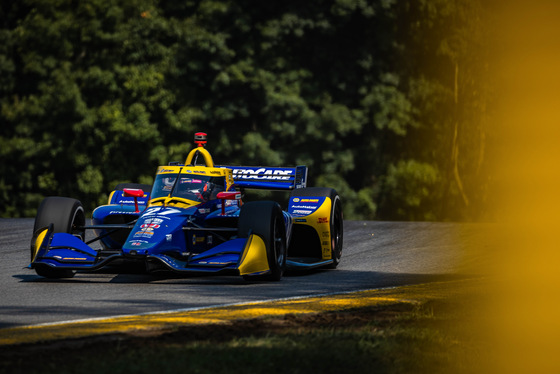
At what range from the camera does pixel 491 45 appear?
42000 mm

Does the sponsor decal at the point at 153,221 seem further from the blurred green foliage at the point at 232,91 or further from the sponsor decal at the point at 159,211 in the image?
the blurred green foliage at the point at 232,91

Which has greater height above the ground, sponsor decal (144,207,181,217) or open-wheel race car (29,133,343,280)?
sponsor decal (144,207,181,217)

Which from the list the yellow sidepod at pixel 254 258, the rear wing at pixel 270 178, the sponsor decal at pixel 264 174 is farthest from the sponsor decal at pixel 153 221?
the sponsor decal at pixel 264 174

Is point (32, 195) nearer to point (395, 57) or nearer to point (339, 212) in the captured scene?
point (395, 57)

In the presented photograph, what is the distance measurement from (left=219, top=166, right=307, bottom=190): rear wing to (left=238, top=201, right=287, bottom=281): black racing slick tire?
3193 mm

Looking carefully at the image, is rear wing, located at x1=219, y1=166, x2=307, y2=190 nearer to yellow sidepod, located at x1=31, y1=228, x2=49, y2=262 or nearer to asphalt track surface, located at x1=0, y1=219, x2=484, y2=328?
asphalt track surface, located at x1=0, y1=219, x2=484, y2=328

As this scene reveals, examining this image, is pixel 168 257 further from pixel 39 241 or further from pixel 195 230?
pixel 39 241

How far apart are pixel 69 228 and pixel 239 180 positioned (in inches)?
148

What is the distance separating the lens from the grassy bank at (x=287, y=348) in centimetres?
730

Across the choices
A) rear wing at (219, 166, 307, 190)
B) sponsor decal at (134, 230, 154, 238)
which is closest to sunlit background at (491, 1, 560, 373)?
rear wing at (219, 166, 307, 190)

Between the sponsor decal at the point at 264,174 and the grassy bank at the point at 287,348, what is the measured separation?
7114 millimetres

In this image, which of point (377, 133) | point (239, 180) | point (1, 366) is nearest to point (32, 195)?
point (377, 133)

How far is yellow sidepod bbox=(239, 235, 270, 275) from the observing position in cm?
1312

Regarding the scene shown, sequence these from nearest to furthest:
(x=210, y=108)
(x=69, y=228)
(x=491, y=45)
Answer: (x=69, y=228) → (x=210, y=108) → (x=491, y=45)
